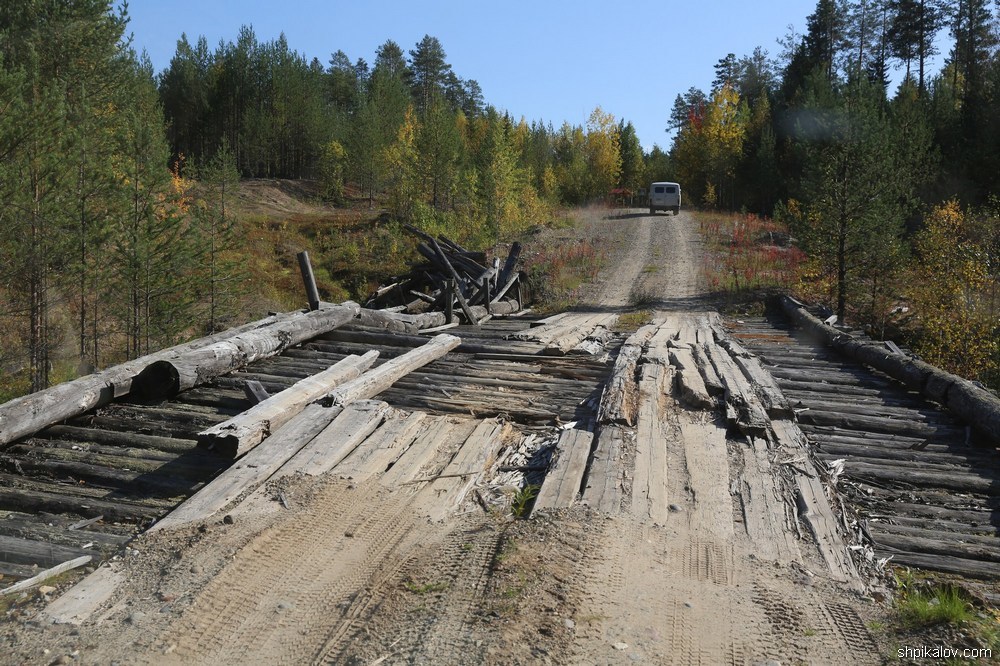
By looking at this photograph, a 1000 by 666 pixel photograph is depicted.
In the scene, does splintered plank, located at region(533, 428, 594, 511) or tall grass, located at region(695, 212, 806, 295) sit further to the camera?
tall grass, located at region(695, 212, 806, 295)

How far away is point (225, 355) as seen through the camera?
296 inches

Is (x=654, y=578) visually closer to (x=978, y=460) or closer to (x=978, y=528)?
(x=978, y=528)

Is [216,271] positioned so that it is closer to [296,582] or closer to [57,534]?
[57,534]

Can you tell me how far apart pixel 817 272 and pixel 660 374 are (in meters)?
13.7

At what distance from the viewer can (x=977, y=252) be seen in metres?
17.6

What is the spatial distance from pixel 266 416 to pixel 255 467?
83 cm

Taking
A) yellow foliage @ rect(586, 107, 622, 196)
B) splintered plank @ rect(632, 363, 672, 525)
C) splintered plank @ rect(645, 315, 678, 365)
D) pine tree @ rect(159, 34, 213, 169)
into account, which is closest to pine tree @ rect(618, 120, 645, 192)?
yellow foliage @ rect(586, 107, 622, 196)

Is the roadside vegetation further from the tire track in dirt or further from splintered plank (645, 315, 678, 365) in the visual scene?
splintered plank (645, 315, 678, 365)

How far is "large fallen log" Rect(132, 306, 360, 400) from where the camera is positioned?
662 cm

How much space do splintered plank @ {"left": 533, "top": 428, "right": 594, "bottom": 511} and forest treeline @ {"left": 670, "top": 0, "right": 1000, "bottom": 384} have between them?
14742mm

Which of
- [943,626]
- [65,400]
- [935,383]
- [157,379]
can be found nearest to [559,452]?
[943,626]

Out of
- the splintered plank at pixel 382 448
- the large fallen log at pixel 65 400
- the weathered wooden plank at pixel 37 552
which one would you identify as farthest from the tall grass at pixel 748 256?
the weathered wooden plank at pixel 37 552

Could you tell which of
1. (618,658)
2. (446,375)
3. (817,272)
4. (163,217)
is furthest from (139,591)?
(817,272)

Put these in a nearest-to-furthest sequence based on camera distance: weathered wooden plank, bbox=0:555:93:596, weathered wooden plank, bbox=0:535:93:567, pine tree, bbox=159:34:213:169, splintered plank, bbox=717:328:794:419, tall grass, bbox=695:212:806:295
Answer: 1. weathered wooden plank, bbox=0:555:93:596
2. weathered wooden plank, bbox=0:535:93:567
3. splintered plank, bbox=717:328:794:419
4. tall grass, bbox=695:212:806:295
5. pine tree, bbox=159:34:213:169
